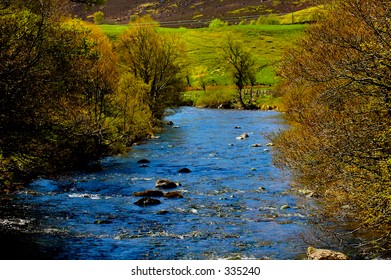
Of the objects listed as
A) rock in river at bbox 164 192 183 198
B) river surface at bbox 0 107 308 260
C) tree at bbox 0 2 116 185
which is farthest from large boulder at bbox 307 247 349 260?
rock in river at bbox 164 192 183 198

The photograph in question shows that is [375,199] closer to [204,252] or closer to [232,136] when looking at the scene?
[204,252]

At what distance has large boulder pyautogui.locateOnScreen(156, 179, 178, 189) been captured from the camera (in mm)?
29953

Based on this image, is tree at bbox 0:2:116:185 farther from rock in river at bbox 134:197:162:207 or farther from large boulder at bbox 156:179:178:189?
large boulder at bbox 156:179:178:189

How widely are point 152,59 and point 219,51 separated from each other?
6055 cm

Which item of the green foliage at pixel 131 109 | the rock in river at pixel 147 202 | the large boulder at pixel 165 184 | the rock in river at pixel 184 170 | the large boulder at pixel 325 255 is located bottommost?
the rock in river at pixel 184 170

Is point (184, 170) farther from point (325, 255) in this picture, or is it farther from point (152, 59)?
point (152, 59)

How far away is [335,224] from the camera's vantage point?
21.8m

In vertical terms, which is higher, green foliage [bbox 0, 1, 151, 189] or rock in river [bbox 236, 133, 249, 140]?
green foliage [bbox 0, 1, 151, 189]

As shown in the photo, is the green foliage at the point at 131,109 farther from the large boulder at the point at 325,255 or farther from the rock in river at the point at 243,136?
the large boulder at the point at 325,255

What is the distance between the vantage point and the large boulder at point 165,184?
98.3ft

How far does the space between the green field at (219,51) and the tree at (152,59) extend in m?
27.5

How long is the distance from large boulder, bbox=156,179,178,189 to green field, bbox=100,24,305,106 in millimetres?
54096

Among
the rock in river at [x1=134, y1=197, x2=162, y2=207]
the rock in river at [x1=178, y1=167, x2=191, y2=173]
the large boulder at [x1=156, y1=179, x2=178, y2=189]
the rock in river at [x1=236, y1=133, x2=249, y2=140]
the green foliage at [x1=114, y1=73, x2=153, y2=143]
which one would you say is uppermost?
the green foliage at [x1=114, y1=73, x2=153, y2=143]

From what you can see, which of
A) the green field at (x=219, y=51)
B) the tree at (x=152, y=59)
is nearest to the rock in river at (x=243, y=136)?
the tree at (x=152, y=59)
